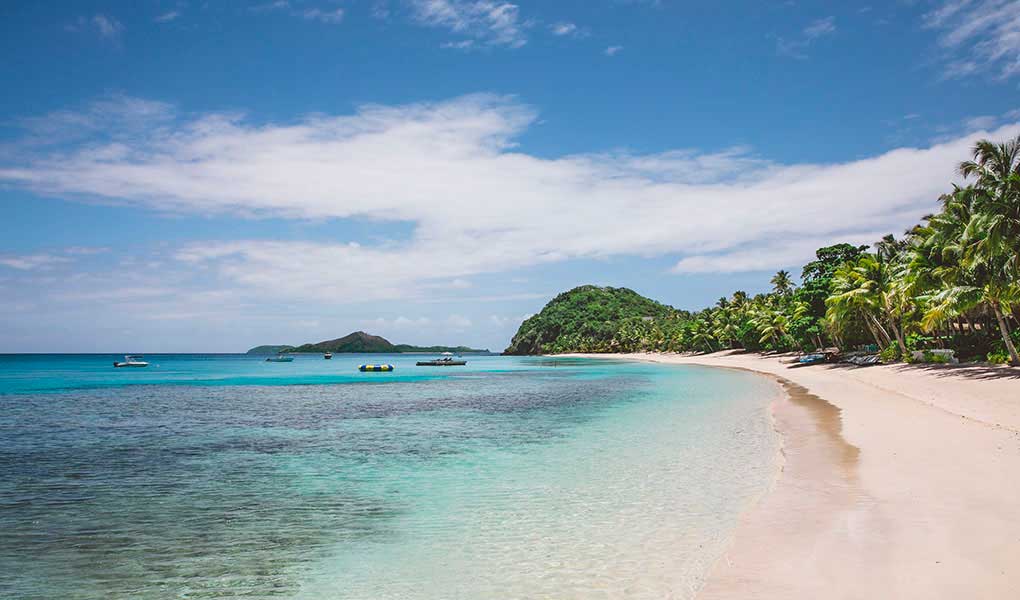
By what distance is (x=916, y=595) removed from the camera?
5.96 meters

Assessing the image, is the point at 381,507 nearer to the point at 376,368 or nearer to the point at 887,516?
the point at 887,516

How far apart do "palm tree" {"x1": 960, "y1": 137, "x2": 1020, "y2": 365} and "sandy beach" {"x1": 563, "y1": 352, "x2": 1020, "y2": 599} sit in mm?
11382

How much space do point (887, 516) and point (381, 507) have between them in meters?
8.44

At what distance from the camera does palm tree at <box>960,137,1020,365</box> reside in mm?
26656

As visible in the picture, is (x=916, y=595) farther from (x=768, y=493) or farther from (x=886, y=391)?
(x=886, y=391)

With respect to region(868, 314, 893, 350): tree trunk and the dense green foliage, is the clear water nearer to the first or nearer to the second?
the dense green foliage

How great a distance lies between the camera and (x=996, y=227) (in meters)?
26.5

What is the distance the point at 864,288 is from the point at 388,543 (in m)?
47.8

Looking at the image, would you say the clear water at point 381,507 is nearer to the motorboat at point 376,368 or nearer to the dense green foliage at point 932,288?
the dense green foliage at point 932,288

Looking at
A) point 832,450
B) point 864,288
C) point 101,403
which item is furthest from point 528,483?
point 864,288

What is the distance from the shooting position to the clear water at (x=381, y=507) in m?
7.50

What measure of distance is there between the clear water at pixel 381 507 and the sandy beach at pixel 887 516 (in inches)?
27.8

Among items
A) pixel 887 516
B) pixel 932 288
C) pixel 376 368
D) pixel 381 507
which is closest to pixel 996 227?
pixel 932 288

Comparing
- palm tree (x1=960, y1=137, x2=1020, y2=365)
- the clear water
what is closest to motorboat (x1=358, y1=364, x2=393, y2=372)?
the clear water
